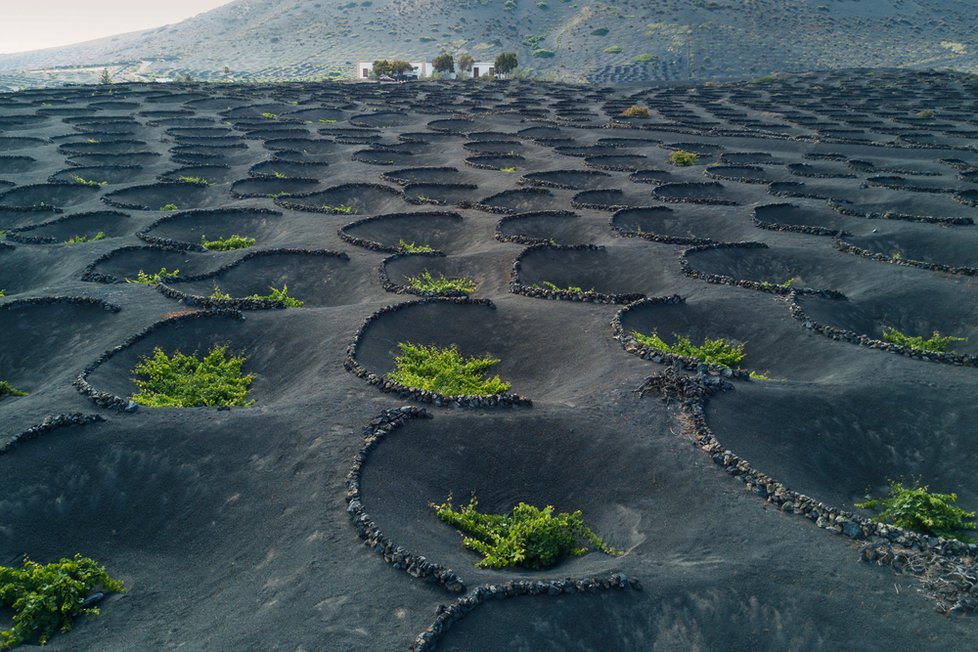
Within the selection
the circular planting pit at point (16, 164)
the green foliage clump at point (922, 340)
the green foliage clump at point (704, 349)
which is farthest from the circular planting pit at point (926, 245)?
the circular planting pit at point (16, 164)

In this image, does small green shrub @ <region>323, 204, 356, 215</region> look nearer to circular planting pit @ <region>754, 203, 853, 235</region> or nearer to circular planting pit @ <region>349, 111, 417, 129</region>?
circular planting pit @ <region>754, 203, 853, 235</region>

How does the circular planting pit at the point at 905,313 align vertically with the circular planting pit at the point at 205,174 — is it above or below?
below

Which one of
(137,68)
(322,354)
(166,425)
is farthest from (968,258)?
(137,68)

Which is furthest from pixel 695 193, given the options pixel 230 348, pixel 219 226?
pixel 230 348

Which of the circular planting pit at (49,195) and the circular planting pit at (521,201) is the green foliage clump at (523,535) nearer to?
the circular planting pit at (521,201)

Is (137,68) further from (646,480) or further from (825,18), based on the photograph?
(646,480)

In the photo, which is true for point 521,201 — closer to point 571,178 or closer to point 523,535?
point 571,178
